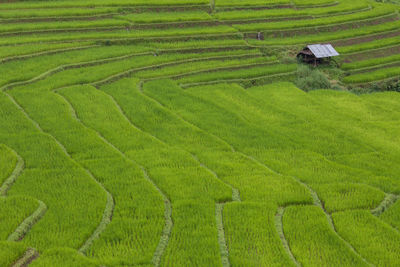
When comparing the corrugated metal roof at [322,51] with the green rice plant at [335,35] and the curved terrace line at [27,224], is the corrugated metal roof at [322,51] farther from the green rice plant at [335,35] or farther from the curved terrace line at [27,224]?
the curved terrace line at [27,224]

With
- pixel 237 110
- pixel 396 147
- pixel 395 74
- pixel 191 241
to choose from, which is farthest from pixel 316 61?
pixel 191 241

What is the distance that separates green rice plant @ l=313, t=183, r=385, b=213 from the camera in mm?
8359

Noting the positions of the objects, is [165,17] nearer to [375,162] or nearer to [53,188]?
[375,162]

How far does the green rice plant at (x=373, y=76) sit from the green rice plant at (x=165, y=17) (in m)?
7.45

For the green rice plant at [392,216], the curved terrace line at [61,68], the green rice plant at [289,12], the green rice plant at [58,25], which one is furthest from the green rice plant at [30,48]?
the green rice plant at [392,216]

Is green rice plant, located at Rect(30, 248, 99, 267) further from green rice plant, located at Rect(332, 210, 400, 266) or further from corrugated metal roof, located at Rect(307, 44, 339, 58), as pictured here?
corrugated metal roof, located at Rect(307, 44, 339, 58)

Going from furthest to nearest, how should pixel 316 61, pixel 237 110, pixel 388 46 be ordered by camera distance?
pixel 388 46, pixel 316 61, pixel 237 110

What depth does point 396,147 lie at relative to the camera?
11.5 metres

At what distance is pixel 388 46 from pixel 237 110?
38.8ft

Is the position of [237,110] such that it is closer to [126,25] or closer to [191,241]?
Answer: [191,241]

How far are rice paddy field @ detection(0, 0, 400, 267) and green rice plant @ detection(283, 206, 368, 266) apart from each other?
0.09 feet

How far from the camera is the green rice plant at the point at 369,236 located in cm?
689

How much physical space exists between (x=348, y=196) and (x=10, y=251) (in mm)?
5737

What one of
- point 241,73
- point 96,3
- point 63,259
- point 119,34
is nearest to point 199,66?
point 241,73
